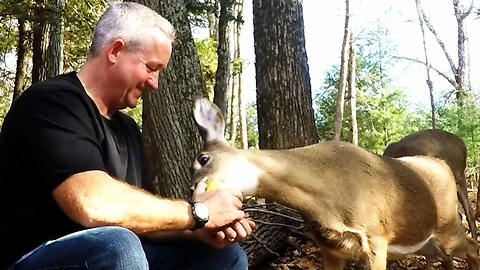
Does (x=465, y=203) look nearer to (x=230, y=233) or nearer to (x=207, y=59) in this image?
(x=230, y=233)

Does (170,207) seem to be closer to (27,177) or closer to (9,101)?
(27,177)

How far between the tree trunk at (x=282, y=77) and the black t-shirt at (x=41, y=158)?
13.3 ft

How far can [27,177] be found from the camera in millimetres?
2852

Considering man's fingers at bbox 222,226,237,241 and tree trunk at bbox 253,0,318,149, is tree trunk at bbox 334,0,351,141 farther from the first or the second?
man's fingers at bbox 222,226,237,241

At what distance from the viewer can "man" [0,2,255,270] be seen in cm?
271

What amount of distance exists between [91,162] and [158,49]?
0.77 meters

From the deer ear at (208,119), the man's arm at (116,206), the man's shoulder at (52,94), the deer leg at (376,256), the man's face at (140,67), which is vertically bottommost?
the deer leg at (376,256)

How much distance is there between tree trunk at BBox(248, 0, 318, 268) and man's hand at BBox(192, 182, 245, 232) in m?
3.58

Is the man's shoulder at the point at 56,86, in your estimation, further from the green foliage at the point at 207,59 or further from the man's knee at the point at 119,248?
the green foliage at the point at 207,59

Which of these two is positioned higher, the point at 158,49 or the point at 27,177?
the point at 158,49

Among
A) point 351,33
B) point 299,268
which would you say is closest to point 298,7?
point 299,268

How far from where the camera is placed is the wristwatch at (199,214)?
3039 mm

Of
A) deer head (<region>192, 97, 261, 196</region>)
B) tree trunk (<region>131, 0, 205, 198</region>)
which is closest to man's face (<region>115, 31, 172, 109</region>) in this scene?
deer head (<region>192, 97, 261, 196</region>)

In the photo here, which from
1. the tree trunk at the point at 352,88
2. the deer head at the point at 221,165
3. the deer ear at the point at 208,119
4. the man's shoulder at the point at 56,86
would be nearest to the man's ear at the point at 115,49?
the man's shoulder at the point at 56,86
